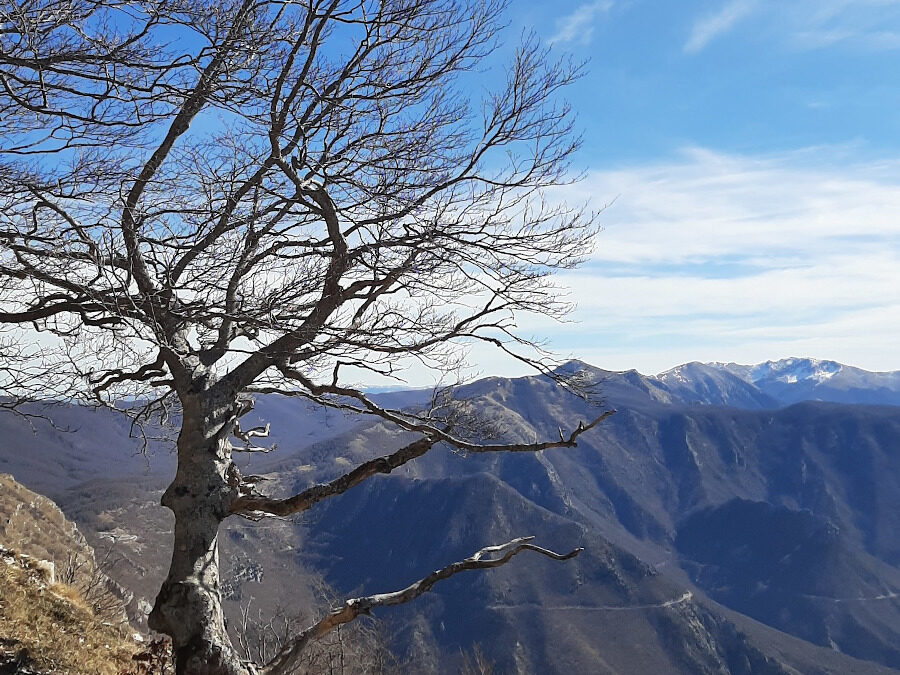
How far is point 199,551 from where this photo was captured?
5.39 m

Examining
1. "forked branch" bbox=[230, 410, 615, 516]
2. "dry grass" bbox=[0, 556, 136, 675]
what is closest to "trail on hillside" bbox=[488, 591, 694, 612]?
"dry grass" bbox=[0, 556, 136, 675]

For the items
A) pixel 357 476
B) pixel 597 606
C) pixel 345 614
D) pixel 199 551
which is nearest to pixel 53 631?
pixel 199 551

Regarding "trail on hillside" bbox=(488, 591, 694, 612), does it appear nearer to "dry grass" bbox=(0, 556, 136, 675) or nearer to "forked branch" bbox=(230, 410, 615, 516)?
"dry grass" bbox=(0, 556, 136, 675)

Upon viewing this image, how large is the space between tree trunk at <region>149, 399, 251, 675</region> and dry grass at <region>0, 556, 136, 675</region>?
2199 millimetres

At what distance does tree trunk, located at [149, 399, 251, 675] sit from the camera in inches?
199

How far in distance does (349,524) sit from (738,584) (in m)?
115

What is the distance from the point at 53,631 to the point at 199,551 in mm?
3324

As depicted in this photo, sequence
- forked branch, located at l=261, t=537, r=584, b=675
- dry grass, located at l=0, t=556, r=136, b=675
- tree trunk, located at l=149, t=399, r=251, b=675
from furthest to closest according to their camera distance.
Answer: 1. dry grass, located at l=0, t=556, r=136, b=675
2. forked branch, located at l=261, t=537, r=584, b=675
3. tree trunk, located at l=149, t=399, r=251, b=675

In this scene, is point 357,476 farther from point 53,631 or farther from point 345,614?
point 53,631

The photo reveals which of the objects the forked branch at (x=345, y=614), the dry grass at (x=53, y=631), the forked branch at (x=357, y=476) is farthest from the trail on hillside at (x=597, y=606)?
the forked branch at (x=357, y=476)

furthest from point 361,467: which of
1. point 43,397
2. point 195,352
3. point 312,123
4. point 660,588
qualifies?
point 660,588

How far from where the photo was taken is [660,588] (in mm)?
143000

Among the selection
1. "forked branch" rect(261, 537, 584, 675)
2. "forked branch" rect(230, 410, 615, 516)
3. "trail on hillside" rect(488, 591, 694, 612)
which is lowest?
"trail on hillside" rect(488, 591, 694, 612)

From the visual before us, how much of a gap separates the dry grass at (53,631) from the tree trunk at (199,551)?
7.22 ft
